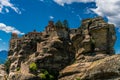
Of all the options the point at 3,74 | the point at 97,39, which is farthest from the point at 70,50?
the point at 3,74

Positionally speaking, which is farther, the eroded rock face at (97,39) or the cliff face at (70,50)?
the eroded rock face at (97,39)

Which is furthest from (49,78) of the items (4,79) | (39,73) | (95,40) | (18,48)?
(18,48)

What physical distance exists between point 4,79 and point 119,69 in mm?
59959

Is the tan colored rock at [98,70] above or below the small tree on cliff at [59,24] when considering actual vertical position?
below

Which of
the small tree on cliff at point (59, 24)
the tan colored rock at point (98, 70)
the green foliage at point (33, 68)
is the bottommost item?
the tan colored rock at point (98, 70)

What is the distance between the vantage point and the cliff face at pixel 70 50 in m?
116

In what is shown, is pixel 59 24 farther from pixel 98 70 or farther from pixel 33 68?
pixel 98 70

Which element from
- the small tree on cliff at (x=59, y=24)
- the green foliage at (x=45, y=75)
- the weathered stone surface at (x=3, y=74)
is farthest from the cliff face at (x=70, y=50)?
the weathered stone surface at (x=3, y=74)

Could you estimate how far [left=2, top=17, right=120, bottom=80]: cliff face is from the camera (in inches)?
4557

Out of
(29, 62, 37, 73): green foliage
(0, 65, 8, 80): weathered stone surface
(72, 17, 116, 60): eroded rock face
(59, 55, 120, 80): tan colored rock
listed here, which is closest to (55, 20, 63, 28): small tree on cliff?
(72, 17, 116, 60): eroded rock face

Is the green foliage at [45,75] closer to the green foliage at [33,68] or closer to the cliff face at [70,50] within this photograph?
the cliff face at [70,50]

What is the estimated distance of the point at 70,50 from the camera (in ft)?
412

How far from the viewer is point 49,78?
117 metres

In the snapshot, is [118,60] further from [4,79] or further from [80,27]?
[4,79]
